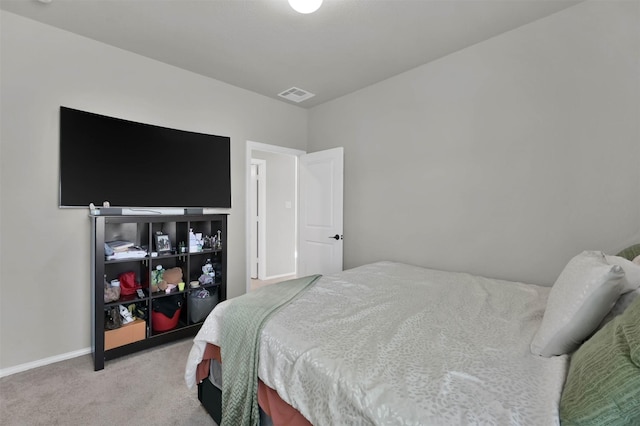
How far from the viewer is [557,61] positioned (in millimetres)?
2219

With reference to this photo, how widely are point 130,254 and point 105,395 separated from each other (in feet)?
3.45

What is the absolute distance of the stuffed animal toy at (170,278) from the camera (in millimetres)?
2827

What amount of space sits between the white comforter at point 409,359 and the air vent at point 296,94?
259cm

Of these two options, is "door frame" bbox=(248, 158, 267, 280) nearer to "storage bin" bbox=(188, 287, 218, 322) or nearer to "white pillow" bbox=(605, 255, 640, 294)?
"storage bin" bbox=(188, 287, 218, 322)

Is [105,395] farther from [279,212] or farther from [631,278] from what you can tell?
[279,212]

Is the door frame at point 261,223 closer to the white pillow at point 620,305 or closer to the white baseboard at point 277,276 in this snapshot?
the white baseboard at point 277,276

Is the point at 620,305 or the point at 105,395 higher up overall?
the point at 620,305

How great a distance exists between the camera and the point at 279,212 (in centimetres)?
530

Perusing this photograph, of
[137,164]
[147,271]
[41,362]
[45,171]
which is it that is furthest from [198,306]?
[45,171]

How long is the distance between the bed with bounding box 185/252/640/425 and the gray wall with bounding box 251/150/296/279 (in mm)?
3390

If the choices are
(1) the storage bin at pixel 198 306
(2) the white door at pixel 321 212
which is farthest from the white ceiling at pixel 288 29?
(1) the storage bin at pixel 198 306

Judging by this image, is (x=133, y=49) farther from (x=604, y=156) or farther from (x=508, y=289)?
(x=604, y=156)

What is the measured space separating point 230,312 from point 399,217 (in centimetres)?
210

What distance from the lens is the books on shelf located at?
2512 millimetres
